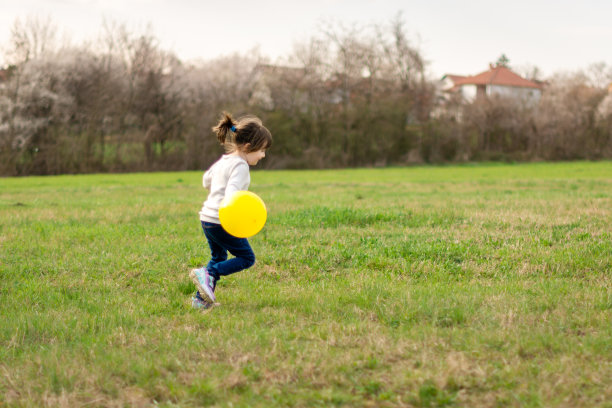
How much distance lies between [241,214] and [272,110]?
35030 millimetres

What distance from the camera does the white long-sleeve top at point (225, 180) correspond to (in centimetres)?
481

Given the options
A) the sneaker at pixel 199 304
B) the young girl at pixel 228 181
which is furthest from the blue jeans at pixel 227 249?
the sneaker at pixel 199 304

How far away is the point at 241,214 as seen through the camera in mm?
4633

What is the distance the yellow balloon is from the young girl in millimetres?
198

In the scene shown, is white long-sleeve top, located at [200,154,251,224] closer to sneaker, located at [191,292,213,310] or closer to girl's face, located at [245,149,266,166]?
girl's face, located at [245,149,266,166]

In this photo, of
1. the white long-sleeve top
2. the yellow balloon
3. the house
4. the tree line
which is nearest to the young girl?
the white long-sleeve top

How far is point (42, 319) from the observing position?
180 inches

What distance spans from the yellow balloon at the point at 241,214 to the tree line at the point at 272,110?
1202 inches

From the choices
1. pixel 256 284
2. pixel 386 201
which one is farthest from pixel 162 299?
pixel 386 201

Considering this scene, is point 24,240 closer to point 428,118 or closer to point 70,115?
point 70,115

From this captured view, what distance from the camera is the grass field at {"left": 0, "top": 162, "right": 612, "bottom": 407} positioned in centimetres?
321

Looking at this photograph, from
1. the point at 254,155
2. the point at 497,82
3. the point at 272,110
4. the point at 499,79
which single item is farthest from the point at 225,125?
the point at 499,79

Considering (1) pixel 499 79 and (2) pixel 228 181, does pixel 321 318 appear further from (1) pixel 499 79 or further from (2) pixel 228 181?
(1) pixel 499 79

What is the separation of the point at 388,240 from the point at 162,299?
351 cm
